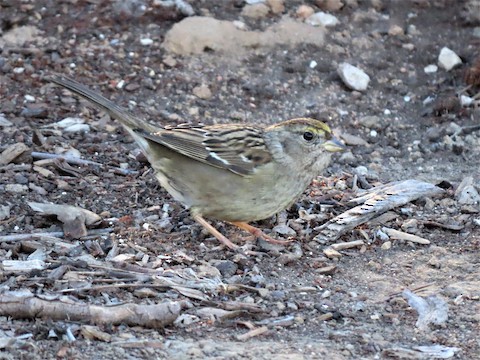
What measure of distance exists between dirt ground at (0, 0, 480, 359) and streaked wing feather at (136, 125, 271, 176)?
1.44 feet

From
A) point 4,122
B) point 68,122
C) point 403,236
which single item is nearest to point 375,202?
point 403,236

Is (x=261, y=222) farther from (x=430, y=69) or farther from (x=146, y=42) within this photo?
(x=430, y=69)

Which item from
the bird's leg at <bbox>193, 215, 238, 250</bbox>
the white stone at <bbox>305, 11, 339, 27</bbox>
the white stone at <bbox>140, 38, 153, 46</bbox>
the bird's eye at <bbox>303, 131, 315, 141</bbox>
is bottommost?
the white stone at <bbox>140, 38, 153, 46</bbox>

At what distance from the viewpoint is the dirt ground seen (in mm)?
4863

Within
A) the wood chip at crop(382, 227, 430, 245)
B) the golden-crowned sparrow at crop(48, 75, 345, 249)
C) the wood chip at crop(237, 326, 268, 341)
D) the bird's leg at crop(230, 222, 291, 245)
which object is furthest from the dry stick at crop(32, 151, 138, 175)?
the wood chip at crop(237, 326, 268, 341)

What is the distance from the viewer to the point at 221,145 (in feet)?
20.7

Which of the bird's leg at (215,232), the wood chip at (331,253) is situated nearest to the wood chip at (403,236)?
the wood chip at (331,253)

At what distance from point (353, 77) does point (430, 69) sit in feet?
2.34

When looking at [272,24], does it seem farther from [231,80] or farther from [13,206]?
[13,206]

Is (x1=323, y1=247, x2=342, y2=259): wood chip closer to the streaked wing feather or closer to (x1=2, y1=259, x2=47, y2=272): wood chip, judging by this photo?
the streaked wing feather

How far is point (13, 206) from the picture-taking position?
20.3 feet

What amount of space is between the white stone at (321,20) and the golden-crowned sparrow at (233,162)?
99.1 inches

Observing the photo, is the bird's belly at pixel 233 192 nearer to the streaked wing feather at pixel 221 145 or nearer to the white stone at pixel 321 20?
the streaked wing feather at pixel 221 145

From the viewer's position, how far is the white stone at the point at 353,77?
820 centimetres
